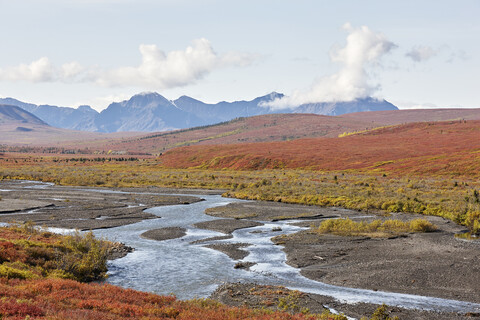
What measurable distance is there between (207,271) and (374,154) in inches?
4079

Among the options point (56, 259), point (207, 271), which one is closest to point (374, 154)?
point (207, 271)

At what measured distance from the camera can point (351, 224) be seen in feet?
128

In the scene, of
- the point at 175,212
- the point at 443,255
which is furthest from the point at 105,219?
the point at 443,255

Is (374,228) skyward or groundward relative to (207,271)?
skyward

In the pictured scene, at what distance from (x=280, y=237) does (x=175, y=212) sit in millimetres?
20071

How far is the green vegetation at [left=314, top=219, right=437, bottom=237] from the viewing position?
125ft

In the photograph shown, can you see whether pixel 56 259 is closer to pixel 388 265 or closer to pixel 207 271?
pixel 207 271

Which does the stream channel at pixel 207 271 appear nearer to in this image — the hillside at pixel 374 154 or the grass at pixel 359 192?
the grass at pixel 359 192

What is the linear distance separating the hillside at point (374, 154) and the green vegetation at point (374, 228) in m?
56.8

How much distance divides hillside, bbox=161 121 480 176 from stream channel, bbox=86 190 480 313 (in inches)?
2757

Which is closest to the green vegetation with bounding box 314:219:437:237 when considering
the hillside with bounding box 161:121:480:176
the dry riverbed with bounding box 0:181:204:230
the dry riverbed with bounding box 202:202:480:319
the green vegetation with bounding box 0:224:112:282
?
the dry riverbed with bounding box 202:202:480:319

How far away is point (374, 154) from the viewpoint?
123 m

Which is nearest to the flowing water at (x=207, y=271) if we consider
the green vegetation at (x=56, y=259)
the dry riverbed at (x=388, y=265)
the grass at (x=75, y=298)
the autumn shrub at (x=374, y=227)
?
the dry riverbed at (x=388, y=265)

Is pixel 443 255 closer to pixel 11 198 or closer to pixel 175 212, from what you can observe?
pixel 175 212
